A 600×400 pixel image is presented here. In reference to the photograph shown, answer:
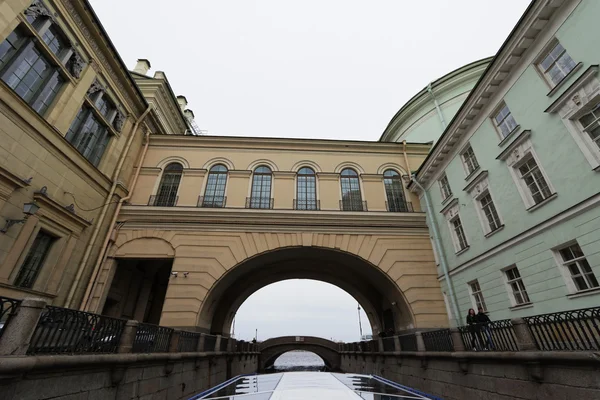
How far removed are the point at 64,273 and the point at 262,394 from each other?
1279 cm

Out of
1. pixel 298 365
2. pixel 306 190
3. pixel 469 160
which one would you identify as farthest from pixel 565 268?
pixel 298 365

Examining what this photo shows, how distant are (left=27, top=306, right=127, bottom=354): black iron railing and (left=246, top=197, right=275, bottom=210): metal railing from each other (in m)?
9.83

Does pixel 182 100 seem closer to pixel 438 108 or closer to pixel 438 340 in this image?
pixel 438 108

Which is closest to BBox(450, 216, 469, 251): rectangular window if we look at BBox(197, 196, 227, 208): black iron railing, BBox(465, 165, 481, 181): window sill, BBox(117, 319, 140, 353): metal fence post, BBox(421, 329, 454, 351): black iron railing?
BBox(465, 165, 481, 181): window sill

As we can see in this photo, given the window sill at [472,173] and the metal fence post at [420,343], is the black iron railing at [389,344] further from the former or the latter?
the window sill at [472,173]

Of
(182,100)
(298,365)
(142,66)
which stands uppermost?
(182,100)

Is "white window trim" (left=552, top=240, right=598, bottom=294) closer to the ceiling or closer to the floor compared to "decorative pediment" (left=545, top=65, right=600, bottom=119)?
closer to the floor

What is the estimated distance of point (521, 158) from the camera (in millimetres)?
10117

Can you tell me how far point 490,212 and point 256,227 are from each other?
1131 centimetres

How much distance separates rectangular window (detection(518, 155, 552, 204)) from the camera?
945 cm

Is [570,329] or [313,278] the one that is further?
[313,278]

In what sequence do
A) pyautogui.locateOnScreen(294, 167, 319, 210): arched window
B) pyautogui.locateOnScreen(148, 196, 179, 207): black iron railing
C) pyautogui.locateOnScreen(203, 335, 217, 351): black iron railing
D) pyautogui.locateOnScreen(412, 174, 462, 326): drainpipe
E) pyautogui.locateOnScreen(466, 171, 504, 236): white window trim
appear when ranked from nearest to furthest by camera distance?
pyautogui.locateOnScreen(466, 171, 504, 236): white window trim → pyautogui.locateOnScreen(203, 335, 217, 351): black iron railing → pyautogui.locateOnScreen(412, 174, 462, 326): drainpipe → pyautogui.locateOnScreen(148, 196, 179, 207): black iron railing → pyautogui.locateOnScreen(294, 167, 319, 210): arched window

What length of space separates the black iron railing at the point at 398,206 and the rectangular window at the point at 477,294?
5.48 meters

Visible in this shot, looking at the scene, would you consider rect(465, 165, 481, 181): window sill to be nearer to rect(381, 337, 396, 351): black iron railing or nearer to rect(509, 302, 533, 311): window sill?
rect(509, 302, 533, 311): window sill
